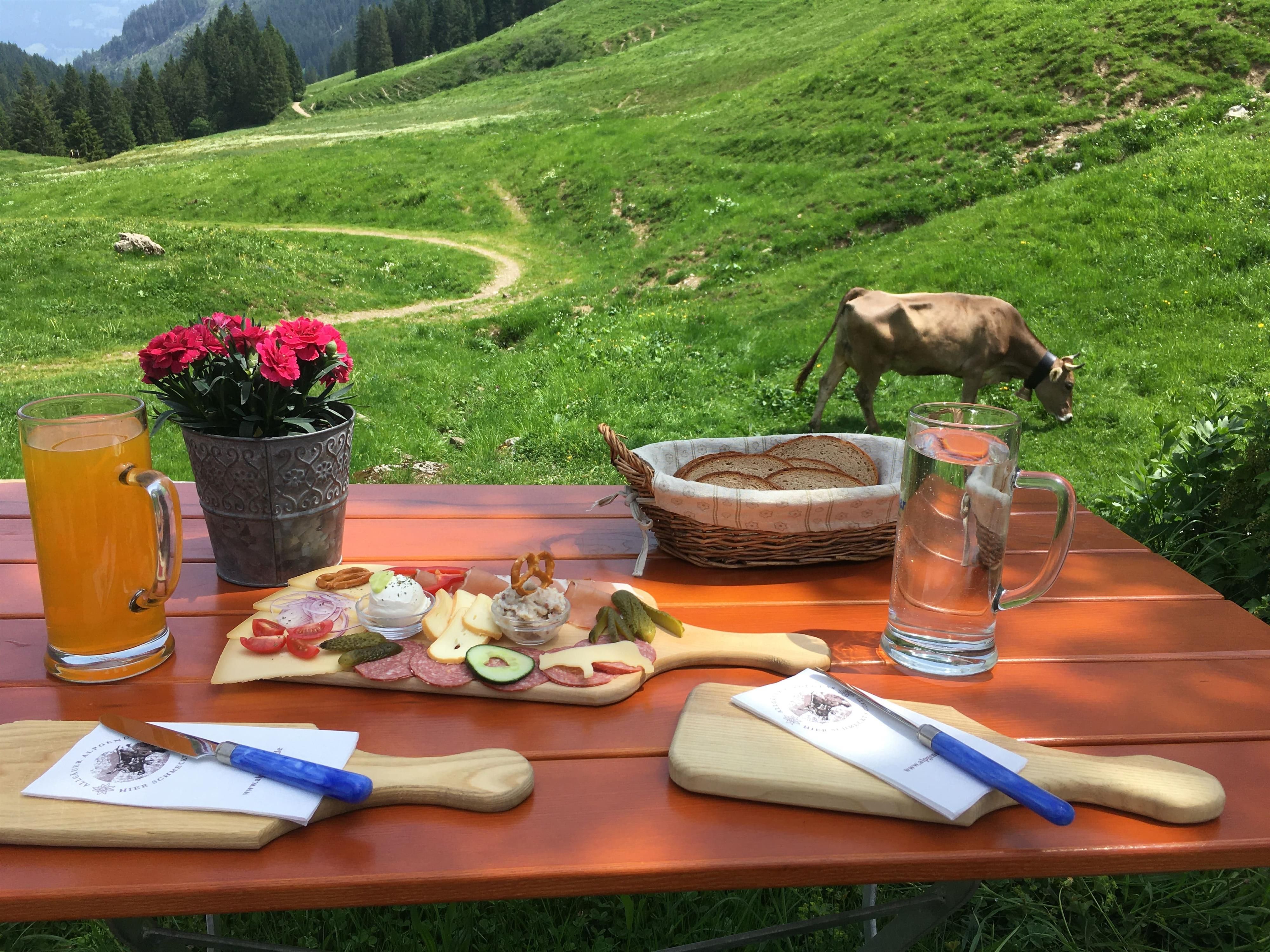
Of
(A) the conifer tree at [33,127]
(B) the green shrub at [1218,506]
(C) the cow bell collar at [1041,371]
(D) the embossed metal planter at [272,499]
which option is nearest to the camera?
(D) the embossed metal planter at [272,499]

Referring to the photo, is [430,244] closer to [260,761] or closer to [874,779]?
[260,761]

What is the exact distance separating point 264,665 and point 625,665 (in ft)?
1.74

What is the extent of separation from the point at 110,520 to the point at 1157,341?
26.0 feet

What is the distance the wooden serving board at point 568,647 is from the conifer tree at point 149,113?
60.8 m

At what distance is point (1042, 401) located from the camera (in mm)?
6344

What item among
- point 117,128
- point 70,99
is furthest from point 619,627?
point 70,99

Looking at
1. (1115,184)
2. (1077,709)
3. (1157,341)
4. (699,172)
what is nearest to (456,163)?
(699,172)

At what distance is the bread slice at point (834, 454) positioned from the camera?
6.88 ft

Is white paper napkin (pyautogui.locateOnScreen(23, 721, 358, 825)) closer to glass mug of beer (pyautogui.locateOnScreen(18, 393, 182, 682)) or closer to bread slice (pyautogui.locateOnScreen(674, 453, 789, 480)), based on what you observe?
glass mug of beer (pyautogui.locateOnScreen(18, 393, 182, 682))

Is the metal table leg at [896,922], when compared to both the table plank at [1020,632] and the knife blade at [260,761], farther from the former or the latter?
the knife blade at [260,761]

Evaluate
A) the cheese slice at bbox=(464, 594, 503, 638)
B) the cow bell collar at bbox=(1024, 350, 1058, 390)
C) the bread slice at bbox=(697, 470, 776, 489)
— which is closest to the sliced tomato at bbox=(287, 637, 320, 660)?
the cheese slice at bbox=(464, 594, 503, 638)

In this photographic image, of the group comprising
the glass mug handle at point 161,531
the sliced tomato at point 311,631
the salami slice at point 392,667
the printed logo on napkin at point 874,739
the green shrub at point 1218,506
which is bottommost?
the green shrub at point 1218,506

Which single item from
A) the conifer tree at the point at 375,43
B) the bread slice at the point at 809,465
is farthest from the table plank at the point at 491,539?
the conifer tree at the point at 375,43

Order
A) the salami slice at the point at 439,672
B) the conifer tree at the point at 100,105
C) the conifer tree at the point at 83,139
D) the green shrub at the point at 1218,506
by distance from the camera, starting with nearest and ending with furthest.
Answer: the salami slice at the point at 439,672, the green shrub at the point at 1218,506, the conifer tree at the point at 83,139, the conifer tree at the point at 100,105
